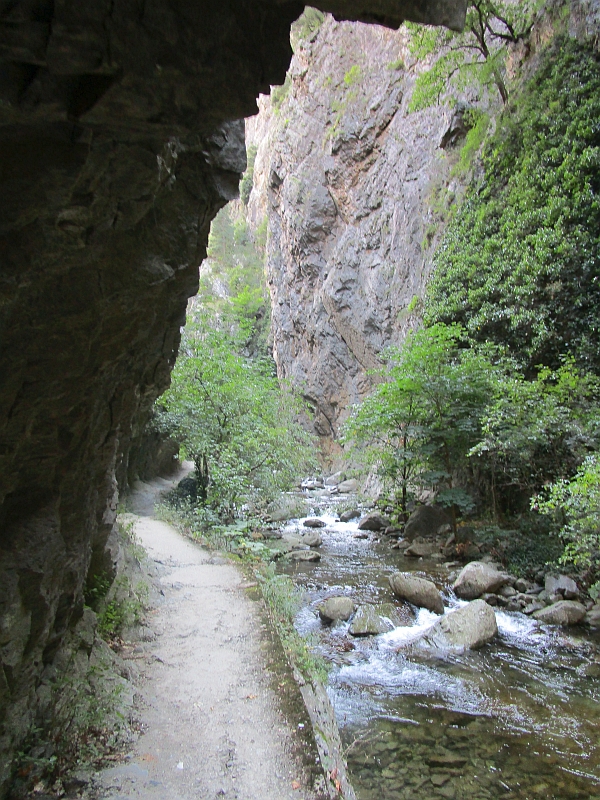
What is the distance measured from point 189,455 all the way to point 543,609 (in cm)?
953

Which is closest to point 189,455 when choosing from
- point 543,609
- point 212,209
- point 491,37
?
point 543,609

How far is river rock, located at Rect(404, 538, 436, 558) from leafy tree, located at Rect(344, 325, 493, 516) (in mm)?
1216

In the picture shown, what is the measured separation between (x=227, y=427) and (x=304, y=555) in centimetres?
384

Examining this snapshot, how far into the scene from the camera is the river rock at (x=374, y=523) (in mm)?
15201

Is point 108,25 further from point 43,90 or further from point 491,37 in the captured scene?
point 491,37

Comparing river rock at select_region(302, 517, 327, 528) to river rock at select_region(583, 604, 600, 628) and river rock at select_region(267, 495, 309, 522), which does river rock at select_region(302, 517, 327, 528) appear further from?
river rock at select_region(583, 604, 600, 628)

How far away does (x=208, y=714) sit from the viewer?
440 cm

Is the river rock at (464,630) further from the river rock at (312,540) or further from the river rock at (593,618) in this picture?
the river rock at (312,540)

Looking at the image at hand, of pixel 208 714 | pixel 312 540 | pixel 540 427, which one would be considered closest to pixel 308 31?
pixel 540 427

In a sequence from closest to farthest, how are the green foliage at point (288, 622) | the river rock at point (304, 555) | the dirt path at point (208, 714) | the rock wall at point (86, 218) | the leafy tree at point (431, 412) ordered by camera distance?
the rock wall at point (86, 218)
the dirt path at point (208, 714)
the green foliage at point (288, 622)
the river rock at point (304, 555)
the leafy tree at point (431, 412)

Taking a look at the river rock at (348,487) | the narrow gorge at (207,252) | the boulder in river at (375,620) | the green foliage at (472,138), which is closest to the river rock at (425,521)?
the narrow gorge at (207,252)

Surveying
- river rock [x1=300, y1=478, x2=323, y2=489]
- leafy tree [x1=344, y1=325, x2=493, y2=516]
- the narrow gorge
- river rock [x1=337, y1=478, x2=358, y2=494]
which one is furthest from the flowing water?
river rock [x1=300, y1=478, x2=323, y2=489]

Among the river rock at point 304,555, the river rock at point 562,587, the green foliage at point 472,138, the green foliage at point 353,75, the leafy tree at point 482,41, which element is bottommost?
the river rock at point 304,555

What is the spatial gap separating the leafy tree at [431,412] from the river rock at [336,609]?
195 inches
